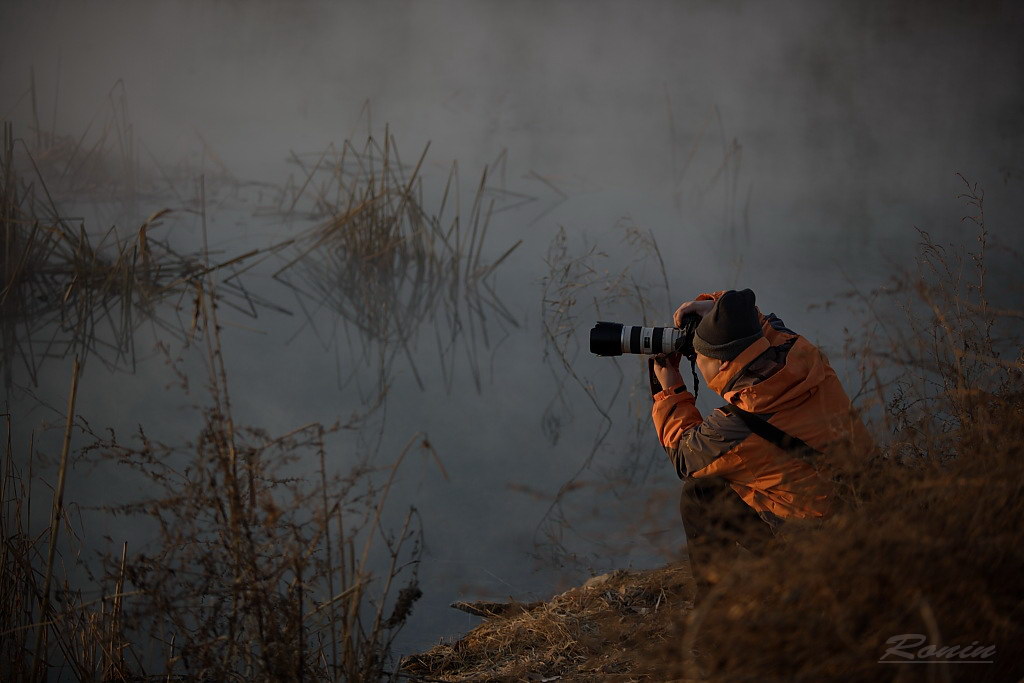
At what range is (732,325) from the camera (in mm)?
1632

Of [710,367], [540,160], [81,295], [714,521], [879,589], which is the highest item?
[540,160]

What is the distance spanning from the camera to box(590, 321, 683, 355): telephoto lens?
1.89m

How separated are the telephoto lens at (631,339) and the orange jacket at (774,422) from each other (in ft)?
0.65

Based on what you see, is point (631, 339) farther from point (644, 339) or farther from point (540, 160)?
point (540, 160)

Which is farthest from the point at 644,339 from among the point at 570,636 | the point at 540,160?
the point at 540,160

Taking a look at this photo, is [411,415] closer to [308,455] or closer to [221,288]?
[308,455]

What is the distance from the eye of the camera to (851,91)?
203 inches

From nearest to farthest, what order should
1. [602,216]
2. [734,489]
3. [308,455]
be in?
[734,489]
[308,455]
[602,216]

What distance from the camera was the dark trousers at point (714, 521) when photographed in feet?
4.79

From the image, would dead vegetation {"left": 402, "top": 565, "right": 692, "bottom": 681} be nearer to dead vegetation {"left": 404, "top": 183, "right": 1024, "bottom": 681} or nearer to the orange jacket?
the orange jacket

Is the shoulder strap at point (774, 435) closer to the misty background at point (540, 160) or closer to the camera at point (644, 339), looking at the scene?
the camera at point (644, 339)

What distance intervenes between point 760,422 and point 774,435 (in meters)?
0.04

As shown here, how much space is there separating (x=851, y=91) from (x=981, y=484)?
15.0 feet

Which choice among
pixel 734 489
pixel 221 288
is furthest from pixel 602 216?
pixel 734 489
